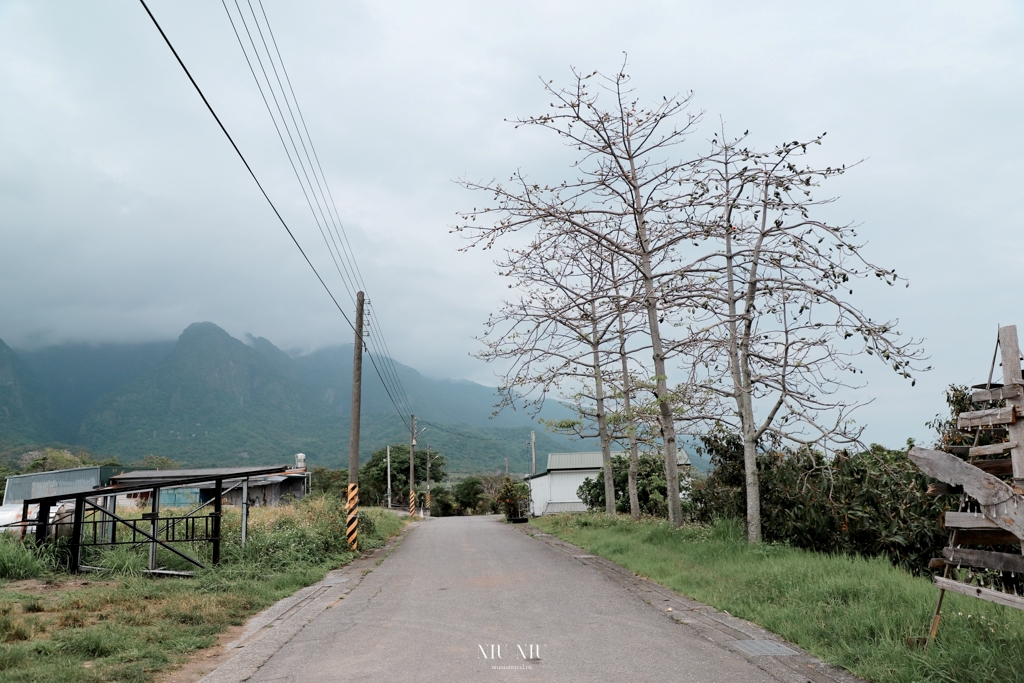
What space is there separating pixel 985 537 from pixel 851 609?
Result: 1.97 m

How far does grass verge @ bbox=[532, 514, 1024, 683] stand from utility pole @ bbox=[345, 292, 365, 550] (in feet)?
25.8

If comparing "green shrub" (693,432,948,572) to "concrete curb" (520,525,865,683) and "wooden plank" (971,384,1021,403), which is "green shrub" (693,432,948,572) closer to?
"concrete curb" (520,525,865,683)

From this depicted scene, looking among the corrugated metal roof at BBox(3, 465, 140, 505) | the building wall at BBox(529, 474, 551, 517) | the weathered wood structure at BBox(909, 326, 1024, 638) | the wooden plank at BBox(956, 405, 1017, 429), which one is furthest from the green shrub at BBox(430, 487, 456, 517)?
the wooden plank at BBox(956, 405, 1017, 429)

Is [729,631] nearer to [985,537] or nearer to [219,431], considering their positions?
[985,537]

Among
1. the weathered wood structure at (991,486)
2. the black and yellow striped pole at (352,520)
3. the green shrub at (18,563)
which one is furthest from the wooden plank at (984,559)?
the black and yellow striped pole at (352,520)

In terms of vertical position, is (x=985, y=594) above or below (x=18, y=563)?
above

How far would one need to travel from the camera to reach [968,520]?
5.39 m

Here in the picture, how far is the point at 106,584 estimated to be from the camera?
1034cm

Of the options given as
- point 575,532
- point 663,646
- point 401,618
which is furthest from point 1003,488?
point 575,532

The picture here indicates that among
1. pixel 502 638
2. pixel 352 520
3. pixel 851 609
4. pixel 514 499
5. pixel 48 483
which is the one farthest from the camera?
pixel 514 499

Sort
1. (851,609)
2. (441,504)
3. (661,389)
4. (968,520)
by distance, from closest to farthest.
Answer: (968,520)
(851,609)
(661,389)
(441,504)

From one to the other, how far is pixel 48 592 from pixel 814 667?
9.72 m

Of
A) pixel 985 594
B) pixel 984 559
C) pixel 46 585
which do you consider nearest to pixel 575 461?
pixel 46 585

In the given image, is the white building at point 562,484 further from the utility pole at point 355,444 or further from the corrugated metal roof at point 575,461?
the utility pole at point 355,444
